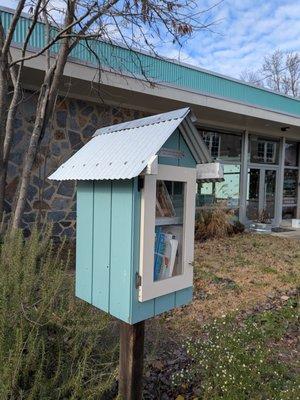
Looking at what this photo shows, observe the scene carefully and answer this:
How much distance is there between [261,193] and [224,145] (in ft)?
8.06

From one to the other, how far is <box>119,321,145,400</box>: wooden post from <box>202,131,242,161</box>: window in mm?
8805

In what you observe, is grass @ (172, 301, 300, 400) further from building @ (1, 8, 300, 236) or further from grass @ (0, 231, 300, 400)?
building @ (1, 8, 300, 236)

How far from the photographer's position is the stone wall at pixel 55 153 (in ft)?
22.2

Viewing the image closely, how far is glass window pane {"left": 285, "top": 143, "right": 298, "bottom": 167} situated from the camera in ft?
44.2

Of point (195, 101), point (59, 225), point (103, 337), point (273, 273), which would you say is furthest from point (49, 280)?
point (195, 101)

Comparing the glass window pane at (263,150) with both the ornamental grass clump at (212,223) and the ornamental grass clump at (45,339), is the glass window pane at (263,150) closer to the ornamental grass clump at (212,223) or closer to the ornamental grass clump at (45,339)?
the ornamental grass clump at (212,223)

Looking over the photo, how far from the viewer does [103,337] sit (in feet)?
9.36

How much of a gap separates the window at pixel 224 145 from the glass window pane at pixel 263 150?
73cm

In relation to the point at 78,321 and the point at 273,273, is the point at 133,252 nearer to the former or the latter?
the point at 78,321

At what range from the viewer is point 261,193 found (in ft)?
40.3

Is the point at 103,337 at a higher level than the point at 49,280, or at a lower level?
lower

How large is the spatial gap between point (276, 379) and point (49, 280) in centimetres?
167

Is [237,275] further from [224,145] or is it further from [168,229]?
[224,145]

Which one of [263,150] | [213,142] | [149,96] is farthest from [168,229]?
[263,150]
